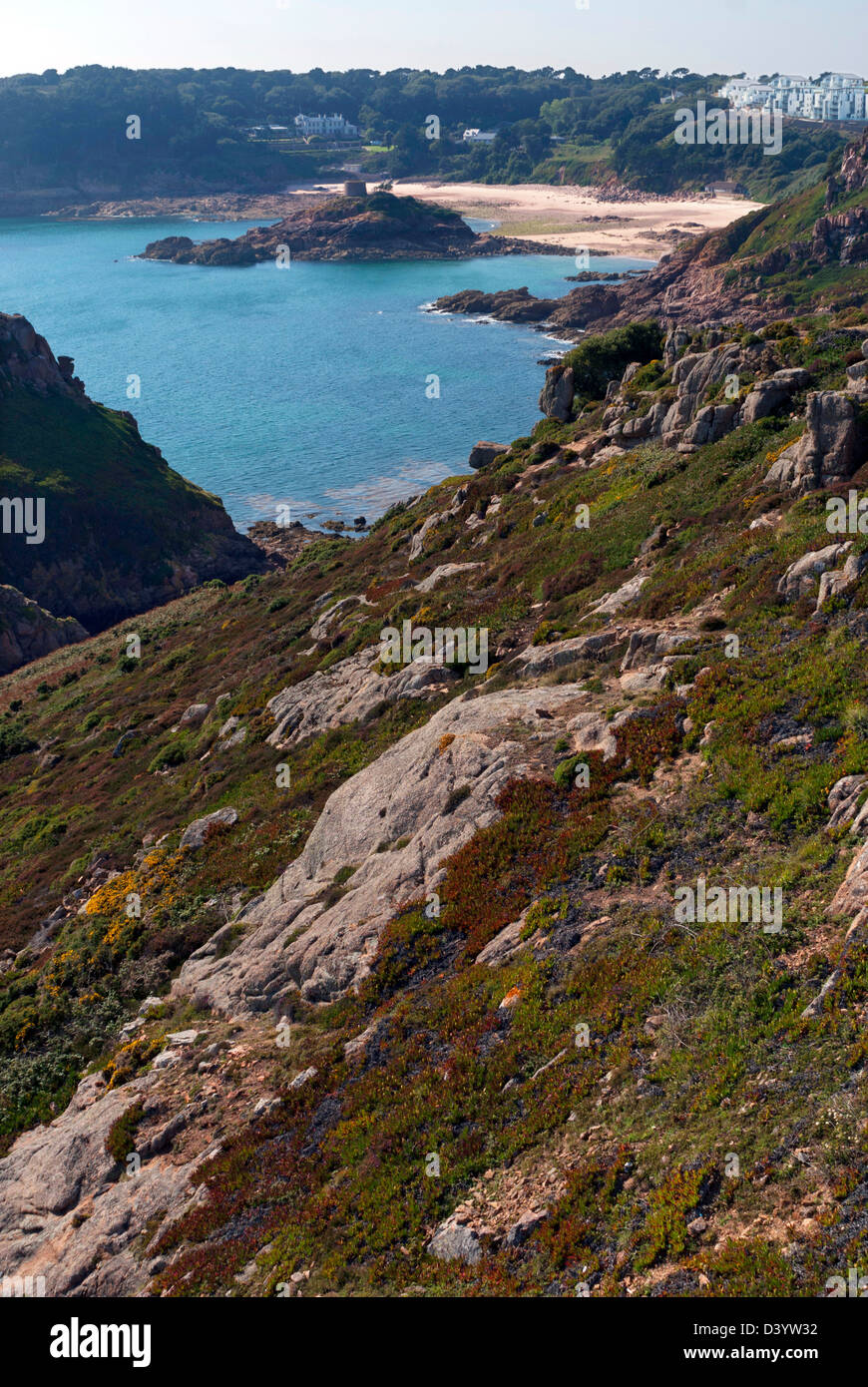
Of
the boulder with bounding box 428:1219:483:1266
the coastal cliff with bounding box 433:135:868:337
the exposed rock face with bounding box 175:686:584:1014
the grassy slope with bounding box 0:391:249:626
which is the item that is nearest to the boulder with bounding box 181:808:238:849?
the exposed rock face with bounding box 175:686:584:1014

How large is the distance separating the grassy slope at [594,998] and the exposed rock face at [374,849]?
3.86 ft

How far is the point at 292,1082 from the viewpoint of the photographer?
1947 centimetres

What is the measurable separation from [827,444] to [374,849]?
1975 centimetres

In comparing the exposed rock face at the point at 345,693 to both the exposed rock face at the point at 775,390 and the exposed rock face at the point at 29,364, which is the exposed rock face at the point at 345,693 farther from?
the exposed rock face at the point at 29,364

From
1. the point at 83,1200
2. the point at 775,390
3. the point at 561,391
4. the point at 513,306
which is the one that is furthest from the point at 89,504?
the point at 513,306

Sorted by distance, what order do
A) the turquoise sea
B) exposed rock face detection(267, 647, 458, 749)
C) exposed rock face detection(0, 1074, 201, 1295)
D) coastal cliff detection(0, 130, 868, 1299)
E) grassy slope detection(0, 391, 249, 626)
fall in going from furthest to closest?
the turquoise sea, grassy slope detection(0, 391, 249, 626), exposed rock face detection(267, 647, 458, 749), exposed rock face detection(0, 1074, 201, 1295), coastal cliff detection(0, 130, 868, 1299)

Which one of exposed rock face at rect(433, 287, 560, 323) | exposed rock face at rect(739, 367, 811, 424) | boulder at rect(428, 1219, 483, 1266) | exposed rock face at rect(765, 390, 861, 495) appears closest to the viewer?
boulder at rect(428, 1219, 483, 1266)

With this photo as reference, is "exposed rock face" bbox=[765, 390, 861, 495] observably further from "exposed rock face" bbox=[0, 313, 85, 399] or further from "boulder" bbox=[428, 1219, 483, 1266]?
"exposed rock face" bbox=[0, 313, 85, 399]

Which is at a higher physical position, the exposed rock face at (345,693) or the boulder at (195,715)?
the exposed rock face at (345,693)

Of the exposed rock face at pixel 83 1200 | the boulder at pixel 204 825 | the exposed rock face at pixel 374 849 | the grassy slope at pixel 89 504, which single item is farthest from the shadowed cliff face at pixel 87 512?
the exposed rock face at pixel 83 1200

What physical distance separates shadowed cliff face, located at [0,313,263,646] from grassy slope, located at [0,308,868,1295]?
67.0 m

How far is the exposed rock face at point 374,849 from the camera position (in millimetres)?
22969

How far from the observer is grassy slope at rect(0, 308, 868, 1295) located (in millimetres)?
12414

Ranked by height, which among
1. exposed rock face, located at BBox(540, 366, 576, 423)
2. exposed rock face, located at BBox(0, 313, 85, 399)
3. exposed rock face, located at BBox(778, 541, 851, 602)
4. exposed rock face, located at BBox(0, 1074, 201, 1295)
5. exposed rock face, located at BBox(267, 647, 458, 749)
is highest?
exposed rock face, located at BBox(0, 313, 85, 399)
